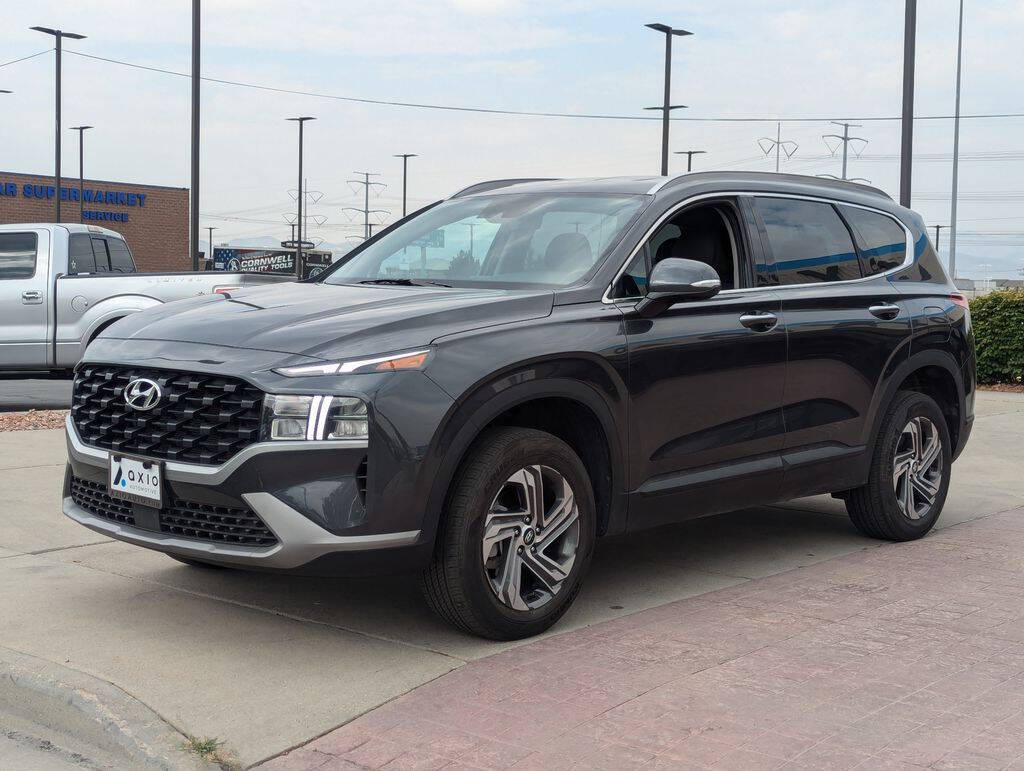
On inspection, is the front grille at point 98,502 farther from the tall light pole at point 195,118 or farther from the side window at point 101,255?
the tall light pole at point 195,118

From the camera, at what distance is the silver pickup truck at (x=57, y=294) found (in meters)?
13.4

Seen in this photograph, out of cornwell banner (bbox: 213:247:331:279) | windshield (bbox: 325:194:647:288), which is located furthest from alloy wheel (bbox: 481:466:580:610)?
cornwell banner (bbox: 213:247:331:279)

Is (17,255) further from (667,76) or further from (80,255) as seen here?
(667,76)

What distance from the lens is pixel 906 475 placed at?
276 inches

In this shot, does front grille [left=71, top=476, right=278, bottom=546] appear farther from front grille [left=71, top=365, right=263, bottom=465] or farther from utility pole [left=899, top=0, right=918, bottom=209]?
utility pole [left=899, top=0, right=918, bottom=209]

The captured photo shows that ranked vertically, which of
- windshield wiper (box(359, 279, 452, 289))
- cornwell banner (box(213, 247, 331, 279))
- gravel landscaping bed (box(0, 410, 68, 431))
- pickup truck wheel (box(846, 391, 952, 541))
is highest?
cornwell banner (box(213, 247, 331, 279))

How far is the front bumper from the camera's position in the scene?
4398 mm

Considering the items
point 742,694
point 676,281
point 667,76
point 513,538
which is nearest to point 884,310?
point 676,281

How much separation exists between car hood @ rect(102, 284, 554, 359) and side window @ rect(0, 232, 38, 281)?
930 cm

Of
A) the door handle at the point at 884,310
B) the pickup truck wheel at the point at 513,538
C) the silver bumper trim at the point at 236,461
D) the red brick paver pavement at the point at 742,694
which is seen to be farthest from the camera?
the door handle at the point at 884,310

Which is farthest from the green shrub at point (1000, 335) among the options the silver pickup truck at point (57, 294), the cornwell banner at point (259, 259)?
the cornwell banner at point (259, 259)

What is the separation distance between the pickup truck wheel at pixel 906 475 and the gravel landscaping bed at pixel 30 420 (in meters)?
7.12

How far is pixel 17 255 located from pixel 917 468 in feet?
34.2

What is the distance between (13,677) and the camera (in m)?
4.43
